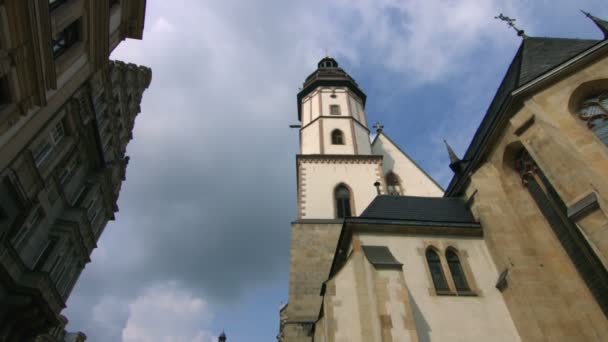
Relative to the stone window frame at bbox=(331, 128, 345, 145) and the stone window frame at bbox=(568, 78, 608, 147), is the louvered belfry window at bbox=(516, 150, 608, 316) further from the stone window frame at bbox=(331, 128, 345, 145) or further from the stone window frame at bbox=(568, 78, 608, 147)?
the stone window frame at bbox=(331, 128, 345, 145)

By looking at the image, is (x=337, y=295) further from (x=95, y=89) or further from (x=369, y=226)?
(x=95, y=89)

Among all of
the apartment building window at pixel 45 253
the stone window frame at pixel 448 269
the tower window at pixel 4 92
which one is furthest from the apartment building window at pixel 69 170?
the stone window frame at pixel 448 269

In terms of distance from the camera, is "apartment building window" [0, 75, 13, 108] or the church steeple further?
the church steeple

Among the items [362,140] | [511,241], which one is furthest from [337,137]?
[511,241]

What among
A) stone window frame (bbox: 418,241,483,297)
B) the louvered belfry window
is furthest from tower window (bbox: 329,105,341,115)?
stone window frame (bbox: 418,241,483,297)

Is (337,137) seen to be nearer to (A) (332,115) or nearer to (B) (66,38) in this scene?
(A) (332,115)

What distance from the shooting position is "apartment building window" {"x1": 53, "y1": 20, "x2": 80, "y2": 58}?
35.0 feet

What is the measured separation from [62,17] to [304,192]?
14798 mm

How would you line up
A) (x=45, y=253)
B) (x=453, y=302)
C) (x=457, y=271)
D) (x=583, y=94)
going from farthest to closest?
(x=45, y=253)
(x=457, y=271)
(x=583, y=94)
(x=453, y=302)

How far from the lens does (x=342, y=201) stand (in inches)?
854

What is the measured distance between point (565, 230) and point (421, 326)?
5.19 m

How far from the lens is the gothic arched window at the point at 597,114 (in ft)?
32.4

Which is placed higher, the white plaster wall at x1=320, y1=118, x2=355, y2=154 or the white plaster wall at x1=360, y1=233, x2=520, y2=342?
the white plaster wall at x1=320, y1=118, x2=355, y2=154

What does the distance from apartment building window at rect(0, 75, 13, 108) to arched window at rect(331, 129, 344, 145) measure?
64.2ft
